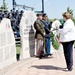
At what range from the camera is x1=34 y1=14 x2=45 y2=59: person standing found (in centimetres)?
1141

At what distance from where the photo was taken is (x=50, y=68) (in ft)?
30.7

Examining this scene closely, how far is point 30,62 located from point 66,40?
7.90ft

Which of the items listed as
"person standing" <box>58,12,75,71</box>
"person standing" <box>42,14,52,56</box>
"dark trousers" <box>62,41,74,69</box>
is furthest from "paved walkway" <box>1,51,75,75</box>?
"person standing" <box>42,14,52,56</box>

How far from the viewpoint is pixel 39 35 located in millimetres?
11539

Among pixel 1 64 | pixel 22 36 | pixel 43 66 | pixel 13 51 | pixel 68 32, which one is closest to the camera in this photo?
pixel 68 32

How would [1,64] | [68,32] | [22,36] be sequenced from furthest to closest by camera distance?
1. [22,36]
2. [1,64]
3. [68,32]

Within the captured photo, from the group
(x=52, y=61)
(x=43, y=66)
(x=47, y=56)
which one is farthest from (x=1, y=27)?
(x=47, y=56)

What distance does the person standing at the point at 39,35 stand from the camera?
37.4ft

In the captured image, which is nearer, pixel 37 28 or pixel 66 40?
pixel 66 40

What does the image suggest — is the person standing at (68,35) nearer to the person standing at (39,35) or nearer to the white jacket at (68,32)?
the white jacket at (68,32)

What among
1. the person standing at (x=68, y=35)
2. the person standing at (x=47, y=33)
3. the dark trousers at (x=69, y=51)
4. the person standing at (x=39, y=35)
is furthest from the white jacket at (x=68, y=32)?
the person standing at (x=47, y=33)

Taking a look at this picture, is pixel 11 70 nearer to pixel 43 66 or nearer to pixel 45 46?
pixel 43 66

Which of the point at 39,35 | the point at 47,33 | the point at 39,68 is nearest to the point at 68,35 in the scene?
the point at 39,68

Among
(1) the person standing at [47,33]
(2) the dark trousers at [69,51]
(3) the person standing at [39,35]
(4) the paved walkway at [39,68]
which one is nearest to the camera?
(4) the paved walkway at [39,68]
